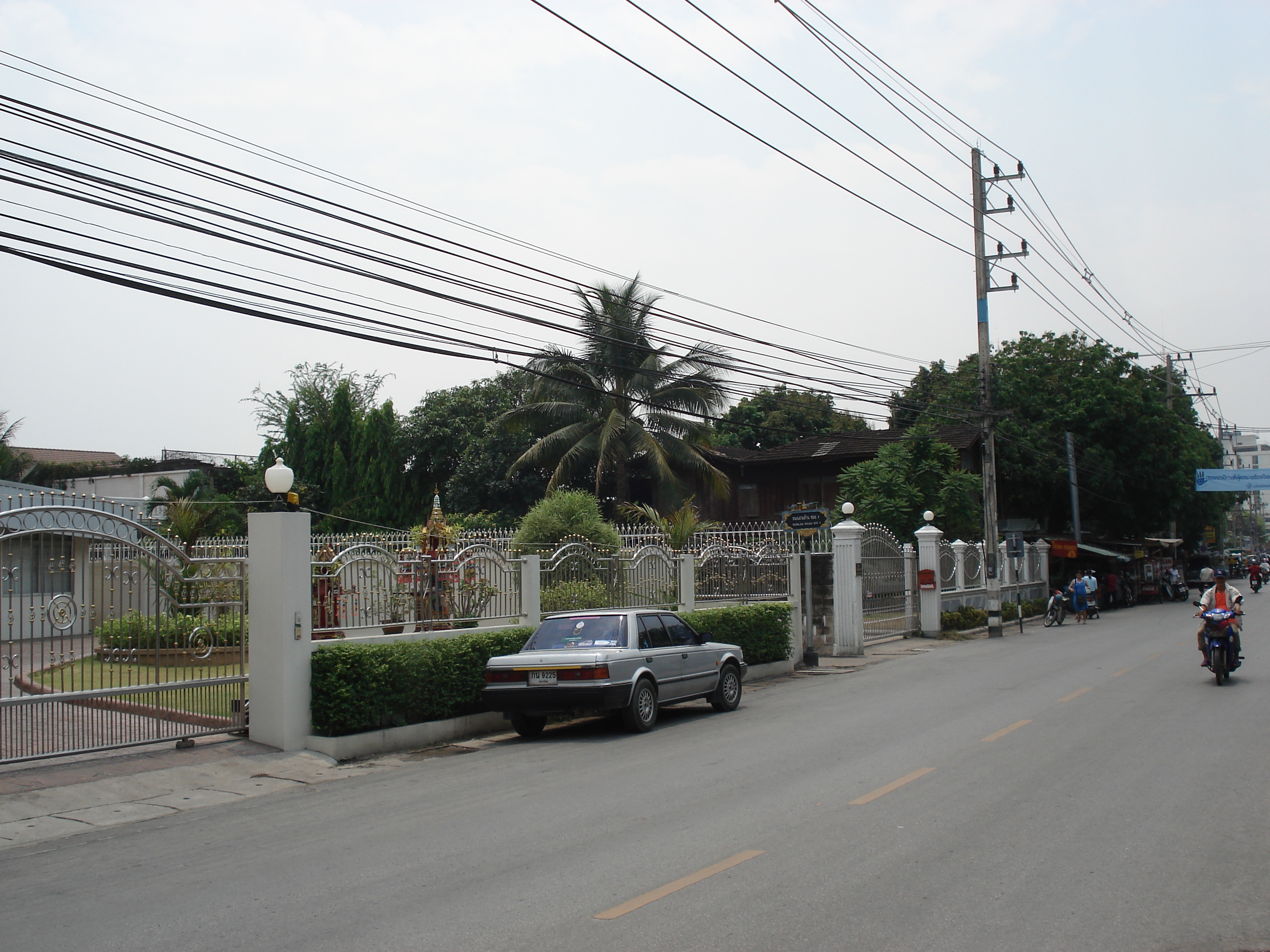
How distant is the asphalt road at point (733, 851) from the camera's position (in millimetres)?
5414

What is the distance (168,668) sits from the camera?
11.4m

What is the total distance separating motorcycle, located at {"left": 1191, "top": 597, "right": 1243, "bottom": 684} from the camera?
15.4 m

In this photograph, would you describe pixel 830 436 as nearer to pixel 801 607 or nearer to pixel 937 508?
pixel 937 508

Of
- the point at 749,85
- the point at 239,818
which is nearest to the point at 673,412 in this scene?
the point at 749,85

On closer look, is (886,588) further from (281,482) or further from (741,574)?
(281,482)

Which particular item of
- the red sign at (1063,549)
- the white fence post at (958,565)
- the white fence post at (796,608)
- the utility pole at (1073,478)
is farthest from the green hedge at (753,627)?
the utility pole at (1073,478)

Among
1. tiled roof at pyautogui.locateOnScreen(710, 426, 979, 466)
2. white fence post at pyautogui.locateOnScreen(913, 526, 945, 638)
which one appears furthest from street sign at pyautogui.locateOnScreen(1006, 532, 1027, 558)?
tiled roof at pyautogui.locateOnScreen(710, 426, 979, 466)

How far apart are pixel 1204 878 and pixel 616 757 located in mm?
6027

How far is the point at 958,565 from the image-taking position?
31.9m

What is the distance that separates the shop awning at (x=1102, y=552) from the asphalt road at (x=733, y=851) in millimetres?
31551

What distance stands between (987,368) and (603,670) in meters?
A: 20.8

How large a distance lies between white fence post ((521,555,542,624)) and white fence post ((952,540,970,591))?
19529mm

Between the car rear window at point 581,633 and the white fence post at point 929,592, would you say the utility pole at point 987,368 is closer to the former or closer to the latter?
the white fence post at point 929,592

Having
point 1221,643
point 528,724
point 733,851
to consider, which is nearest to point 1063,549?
point 1221,643
